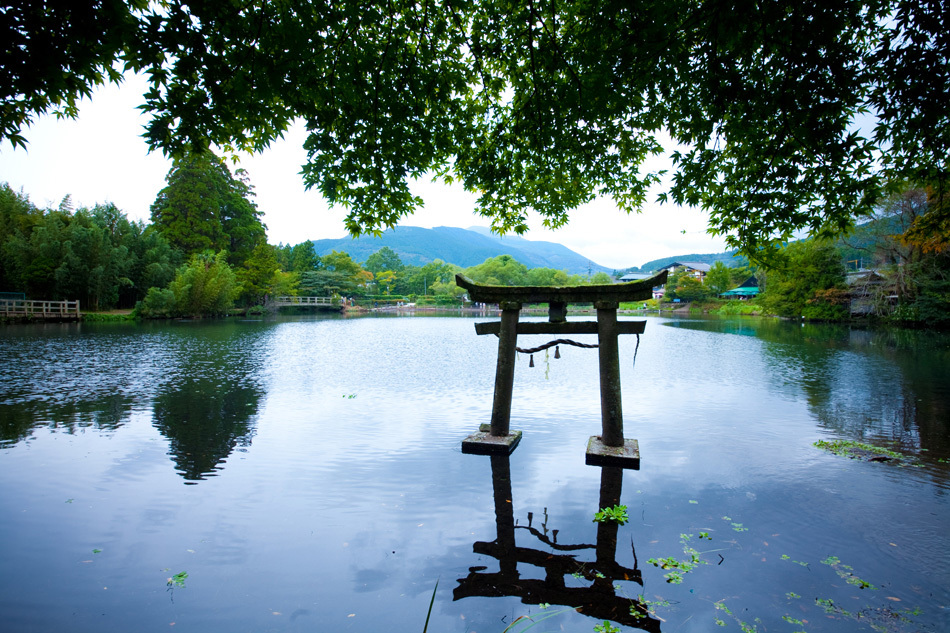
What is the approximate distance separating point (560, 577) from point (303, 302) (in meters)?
65.5

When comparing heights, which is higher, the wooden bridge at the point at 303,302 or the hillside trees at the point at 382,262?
the hillside trees at the point at 382,262

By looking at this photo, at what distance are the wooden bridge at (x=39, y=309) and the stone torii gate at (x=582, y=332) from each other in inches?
1588

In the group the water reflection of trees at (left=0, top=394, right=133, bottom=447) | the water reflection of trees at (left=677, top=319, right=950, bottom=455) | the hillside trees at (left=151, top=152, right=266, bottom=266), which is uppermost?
the hillside trees at (left=151, top=152, right=266, bottom=266)

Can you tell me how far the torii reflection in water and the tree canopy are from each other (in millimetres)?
4583

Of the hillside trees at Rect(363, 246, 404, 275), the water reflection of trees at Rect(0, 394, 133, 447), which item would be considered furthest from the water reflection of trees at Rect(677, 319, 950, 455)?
the hillside trees at Rect(363, 246, 404, 275)

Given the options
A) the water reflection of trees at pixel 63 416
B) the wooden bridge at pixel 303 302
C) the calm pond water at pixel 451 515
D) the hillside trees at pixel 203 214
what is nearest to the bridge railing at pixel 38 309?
the hillside trees at pixel 203 214

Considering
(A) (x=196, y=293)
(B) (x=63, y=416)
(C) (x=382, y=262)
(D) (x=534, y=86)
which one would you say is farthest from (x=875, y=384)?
(C) (x=382, y=262)

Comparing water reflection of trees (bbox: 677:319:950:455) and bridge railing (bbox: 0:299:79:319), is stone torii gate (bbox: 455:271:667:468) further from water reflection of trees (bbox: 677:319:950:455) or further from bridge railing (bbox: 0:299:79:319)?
bridge railing (bbox: 0:299:79:319)

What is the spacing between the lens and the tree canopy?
12.7 ft

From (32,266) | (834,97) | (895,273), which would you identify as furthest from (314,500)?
(32,266)

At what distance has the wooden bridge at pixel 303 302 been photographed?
189 feet

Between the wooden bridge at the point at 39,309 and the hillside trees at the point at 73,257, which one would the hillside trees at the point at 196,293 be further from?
the wooden bridge at the point at 39,309

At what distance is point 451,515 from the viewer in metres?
4.78

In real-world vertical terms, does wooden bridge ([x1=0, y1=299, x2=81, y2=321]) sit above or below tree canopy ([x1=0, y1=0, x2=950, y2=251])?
below
